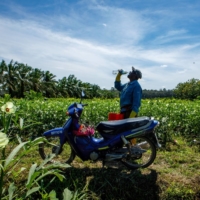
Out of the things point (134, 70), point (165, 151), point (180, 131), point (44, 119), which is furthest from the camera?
point (180, 131)

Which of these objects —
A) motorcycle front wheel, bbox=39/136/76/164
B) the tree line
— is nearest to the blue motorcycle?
motorcycle front wheel, bbox=39/136/76/164

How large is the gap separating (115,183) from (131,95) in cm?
164

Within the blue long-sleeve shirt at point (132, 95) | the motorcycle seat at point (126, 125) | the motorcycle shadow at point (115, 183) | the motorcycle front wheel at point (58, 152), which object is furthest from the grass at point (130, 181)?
the blue long-sleeve shirt at point (132, 95)

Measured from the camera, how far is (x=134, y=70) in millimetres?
4750

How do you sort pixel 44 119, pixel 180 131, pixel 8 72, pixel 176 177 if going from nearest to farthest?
pixel 176 177
pixel 44 119
pixel 180 131
pixel 8 72

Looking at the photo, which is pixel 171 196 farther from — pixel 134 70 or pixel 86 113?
pixel 86 113

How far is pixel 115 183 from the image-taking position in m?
3.85

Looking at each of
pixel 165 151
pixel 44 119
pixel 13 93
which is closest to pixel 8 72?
pixel 13 93

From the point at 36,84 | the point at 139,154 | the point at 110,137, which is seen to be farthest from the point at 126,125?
the point at 36,84

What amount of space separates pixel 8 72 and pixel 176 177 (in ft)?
97.1

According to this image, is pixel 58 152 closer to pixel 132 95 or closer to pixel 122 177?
pixel 122 177

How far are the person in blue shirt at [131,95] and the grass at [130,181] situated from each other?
1.02m

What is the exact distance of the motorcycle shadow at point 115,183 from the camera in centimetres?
368

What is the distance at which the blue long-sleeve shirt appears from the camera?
462cm
